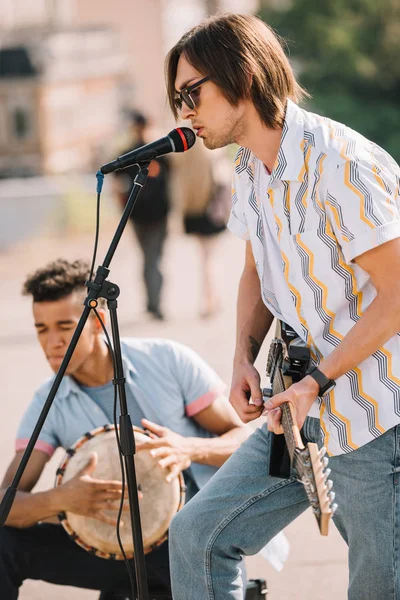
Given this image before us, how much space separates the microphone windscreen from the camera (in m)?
2.60

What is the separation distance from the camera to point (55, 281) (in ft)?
11.4

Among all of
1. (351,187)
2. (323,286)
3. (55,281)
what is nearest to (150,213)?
(55,281)

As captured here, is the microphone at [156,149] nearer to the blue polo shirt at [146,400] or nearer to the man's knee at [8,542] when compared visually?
the blue polo shirt at [146,400]

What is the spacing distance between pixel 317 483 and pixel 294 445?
16cm

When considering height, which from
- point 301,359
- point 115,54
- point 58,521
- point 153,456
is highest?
point 115,54

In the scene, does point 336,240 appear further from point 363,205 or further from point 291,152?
point 291,152

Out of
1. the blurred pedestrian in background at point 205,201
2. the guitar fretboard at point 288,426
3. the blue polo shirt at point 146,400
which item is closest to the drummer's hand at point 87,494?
the blue polo shirt at point 146,400

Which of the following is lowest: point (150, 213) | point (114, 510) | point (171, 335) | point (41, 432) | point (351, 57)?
point (171, 335)

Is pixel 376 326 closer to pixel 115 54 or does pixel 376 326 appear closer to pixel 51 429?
pixel 51 429

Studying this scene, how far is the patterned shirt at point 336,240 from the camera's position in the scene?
2287 millimetres

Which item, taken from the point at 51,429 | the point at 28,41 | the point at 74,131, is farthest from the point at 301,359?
the point at 28,41

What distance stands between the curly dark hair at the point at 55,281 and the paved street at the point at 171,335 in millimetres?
928

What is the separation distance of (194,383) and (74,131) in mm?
27283

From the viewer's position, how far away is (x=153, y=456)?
10.2ft
